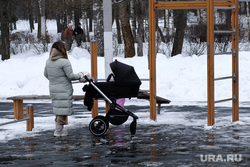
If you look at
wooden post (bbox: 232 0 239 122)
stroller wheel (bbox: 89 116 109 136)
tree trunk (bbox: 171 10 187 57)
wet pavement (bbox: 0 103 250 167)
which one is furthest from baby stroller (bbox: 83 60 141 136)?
tree trunk (bbox: 171 10 187 57)

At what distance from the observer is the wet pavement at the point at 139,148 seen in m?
7.68

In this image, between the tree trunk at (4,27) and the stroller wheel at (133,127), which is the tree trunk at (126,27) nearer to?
the tree trunk at (4,27)

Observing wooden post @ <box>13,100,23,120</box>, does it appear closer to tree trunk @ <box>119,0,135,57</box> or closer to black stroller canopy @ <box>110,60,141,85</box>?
black stroller canopy @ <box>110,60,141,85</box>

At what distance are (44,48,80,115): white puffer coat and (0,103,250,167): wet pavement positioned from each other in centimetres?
54

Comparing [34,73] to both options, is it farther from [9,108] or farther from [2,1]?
[2,1]

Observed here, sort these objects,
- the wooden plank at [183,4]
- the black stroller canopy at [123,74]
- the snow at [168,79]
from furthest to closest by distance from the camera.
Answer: the snow at [168,79] < the wooden plank at [183,4] < the black stroller canopy at [123,74]

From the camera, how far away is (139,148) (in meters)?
8.69

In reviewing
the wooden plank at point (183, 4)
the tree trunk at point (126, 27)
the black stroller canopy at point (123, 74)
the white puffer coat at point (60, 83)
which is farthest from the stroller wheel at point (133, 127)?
the tree trunk at point (126, 27)

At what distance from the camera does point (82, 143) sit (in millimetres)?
9312

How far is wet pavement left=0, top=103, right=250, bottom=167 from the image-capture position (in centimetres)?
768

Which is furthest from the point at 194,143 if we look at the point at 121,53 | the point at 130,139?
the point at 121,53

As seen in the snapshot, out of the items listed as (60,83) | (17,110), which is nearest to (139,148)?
(60,83)

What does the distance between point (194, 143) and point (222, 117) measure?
11.5 feet

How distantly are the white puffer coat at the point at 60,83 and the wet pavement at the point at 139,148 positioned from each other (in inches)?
21.3
